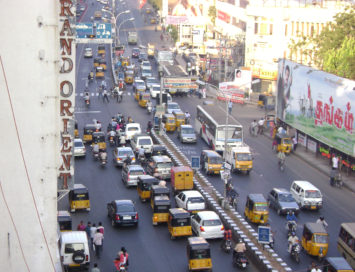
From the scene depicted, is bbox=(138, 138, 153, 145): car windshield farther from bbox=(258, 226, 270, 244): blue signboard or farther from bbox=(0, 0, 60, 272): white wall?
bbox=(0, 0, 60, 272): white wall

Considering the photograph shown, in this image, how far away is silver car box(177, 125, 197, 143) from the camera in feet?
191

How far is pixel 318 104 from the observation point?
5438cm

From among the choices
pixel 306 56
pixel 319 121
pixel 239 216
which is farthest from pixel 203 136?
pixel 306 56

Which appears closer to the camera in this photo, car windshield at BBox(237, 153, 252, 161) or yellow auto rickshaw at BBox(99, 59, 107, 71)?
car windshield at BBox(237, 153, 252, 161)

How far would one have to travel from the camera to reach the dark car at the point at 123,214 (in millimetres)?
37125

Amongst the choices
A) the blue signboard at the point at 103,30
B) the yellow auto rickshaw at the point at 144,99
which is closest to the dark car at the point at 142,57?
the yellow auto rickshaw at the point at 144,99

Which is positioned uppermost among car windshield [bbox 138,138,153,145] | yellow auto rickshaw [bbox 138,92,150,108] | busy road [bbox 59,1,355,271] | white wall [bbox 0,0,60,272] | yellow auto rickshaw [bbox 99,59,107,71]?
white wall [bbox 0,0,60,272]

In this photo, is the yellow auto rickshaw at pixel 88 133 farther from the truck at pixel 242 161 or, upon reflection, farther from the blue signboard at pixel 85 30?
the truck at pixel 242 161

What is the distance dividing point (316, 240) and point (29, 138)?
17.3 meters

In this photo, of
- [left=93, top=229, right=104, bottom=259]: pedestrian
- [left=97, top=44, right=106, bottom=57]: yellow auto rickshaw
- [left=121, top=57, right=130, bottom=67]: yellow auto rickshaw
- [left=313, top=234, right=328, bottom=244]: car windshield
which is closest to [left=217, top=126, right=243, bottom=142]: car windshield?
[left=313, top=234, right=328, bottom=244]: car windshield

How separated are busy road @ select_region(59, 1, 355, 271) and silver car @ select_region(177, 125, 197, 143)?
1.70 ft

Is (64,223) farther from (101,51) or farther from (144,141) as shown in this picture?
(101,51)

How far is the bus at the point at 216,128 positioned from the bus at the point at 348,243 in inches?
656

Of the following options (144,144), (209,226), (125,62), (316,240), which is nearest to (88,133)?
(144,144)
